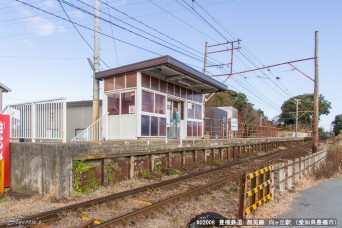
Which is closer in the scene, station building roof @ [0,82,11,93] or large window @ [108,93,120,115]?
large window @ [108,93,120,115]

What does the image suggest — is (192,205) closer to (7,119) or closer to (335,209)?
(335,209)

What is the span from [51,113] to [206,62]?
16762 mm

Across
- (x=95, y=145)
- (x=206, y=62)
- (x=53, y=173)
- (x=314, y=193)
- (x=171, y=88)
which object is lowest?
(x=314, y=193)

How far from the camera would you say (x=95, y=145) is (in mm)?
8898

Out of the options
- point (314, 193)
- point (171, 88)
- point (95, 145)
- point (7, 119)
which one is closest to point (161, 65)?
point (171, 88)

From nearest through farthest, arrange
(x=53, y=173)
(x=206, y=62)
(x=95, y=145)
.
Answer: (x=53, y=173)
(x=95, y=145)
(x=206, y=62)

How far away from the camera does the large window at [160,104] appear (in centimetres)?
1361

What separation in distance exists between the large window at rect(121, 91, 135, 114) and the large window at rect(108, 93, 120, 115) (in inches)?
12.8

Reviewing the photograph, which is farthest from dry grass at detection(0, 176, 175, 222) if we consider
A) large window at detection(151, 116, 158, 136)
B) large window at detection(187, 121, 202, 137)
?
large window at detection(187, 121, 202, 137)

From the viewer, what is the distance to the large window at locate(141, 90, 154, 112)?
1273 centimetres

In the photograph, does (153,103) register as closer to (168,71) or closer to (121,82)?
(168,71)

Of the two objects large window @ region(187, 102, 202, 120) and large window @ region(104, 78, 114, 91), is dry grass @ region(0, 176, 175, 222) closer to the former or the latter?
large window @ region(104, 78, 114, 91)

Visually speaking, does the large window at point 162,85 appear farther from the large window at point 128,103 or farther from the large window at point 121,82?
the large window at point 128,103

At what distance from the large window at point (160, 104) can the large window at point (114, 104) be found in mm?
1762
